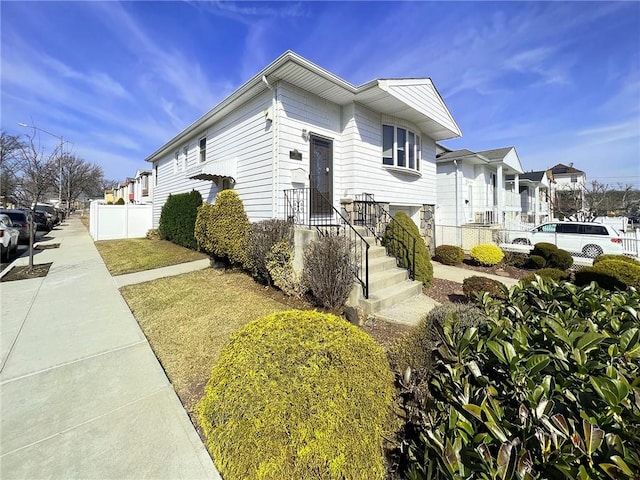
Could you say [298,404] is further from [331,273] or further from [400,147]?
[400,147]

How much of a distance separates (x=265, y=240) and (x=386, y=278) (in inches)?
116

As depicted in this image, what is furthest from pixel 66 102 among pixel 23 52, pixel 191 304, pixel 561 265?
pixel 561 265

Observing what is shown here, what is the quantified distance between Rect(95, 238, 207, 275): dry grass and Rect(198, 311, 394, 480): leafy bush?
8016 mm

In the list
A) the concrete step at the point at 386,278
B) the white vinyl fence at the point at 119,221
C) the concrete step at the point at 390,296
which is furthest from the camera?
the white vinyl fence at the point at 119,221

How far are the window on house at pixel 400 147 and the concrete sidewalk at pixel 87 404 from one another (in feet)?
29.5

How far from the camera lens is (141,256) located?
10602 mm

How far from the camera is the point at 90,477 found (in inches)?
81.9

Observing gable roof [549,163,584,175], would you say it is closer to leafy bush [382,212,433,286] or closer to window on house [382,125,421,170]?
window on house [382,125,421,170]

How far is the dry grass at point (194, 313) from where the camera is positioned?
137 inches

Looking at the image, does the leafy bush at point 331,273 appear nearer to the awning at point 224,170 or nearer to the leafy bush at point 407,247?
the leafy bush at point 407,247

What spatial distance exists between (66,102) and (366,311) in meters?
17.5

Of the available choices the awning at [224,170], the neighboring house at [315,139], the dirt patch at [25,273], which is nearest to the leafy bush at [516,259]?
the neighboring house at [315,139]

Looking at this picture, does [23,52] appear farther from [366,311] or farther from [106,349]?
[366,311]

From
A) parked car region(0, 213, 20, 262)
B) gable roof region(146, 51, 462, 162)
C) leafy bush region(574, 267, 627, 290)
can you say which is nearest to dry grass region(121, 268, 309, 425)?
gable roof region(146, 51, 462, 162)
